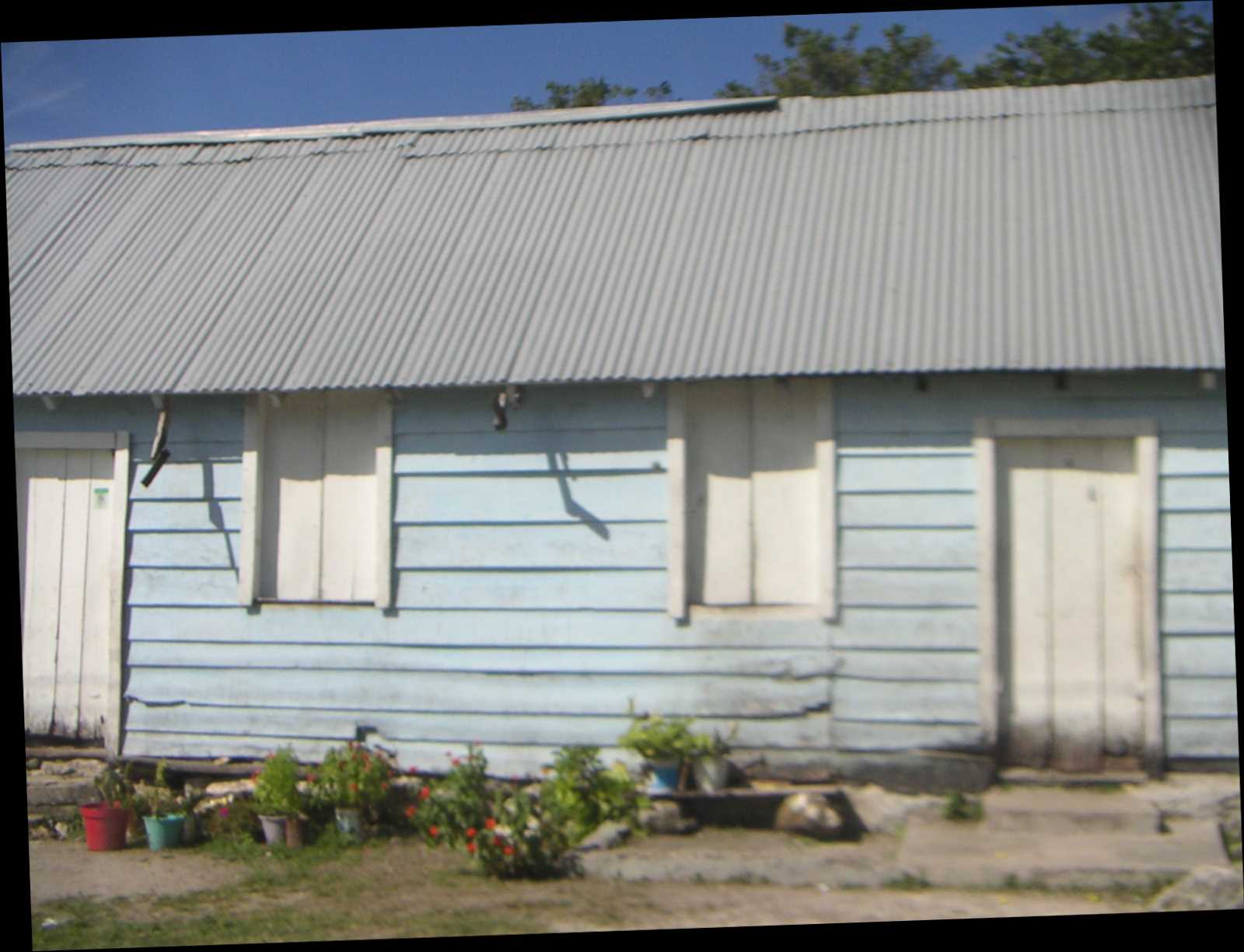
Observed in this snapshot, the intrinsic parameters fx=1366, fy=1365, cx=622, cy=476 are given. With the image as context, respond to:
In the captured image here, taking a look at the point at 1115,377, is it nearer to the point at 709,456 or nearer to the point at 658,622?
the point at 709,456

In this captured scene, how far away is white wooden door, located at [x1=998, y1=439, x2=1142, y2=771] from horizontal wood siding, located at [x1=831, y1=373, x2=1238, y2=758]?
16cm

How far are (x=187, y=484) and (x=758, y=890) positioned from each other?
3783 mm

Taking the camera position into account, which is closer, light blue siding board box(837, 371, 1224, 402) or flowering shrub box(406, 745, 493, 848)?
light blue siding board box(837, 371, 1224, 402)

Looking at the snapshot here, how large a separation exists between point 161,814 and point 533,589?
2334 millimetres

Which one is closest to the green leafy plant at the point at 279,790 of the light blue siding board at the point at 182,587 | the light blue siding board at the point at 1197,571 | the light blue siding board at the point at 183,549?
the light blue siding board at the point at 182,587

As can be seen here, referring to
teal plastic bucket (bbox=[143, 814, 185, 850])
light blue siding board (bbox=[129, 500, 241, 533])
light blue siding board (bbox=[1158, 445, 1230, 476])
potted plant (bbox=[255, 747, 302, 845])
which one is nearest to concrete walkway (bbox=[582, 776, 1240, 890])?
light blue siding board (bbox=[1158, 445, 1230, 476])

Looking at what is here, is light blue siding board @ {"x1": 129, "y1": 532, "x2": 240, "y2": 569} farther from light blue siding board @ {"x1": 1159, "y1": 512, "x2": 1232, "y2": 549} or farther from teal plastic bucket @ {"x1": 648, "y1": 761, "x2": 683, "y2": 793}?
light blue siding board @ {"x1": 1159, "y1": 512, "x2": 1232, "y2": 549}

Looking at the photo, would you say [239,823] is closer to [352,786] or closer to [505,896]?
[352,786]

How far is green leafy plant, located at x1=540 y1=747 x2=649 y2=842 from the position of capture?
6801 mm

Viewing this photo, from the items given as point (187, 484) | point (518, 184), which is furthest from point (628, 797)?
point (518, 184)

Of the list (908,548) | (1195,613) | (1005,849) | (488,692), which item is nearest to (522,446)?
(488,692)

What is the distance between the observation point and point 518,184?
8359mm

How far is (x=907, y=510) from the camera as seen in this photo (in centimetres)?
688

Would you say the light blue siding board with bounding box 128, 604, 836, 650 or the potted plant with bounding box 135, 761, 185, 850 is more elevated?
the light blue siding board with bounding box 128, 604, 836, 650
